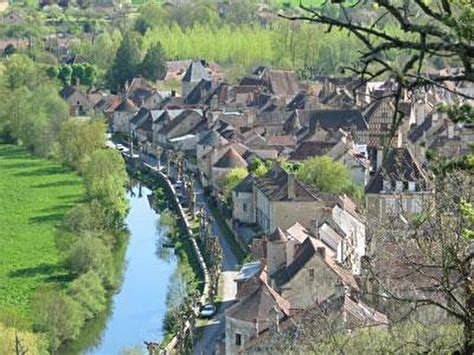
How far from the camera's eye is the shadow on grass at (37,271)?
33.0 metres

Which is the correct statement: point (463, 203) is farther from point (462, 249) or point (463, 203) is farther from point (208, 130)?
point (208, 130)

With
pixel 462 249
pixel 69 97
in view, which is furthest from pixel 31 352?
pixel 69 97

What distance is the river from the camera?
89.2 ft

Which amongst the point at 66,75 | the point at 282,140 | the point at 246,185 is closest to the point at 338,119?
the point at 282,140

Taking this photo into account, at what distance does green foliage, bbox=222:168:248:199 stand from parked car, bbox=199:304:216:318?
12720mm

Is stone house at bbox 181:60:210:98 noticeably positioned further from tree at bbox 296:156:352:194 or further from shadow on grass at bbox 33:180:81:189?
tree at bbox 296:156:352:194

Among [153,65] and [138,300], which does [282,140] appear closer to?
[138,300]

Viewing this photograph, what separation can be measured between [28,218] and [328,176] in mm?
12168

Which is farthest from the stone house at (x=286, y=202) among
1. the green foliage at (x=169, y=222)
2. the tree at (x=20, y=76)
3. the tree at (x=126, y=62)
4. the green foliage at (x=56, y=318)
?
the tree at (x=126, y=62)

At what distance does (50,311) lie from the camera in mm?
26859

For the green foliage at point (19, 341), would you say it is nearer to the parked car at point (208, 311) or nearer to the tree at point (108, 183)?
the parked car at point (208, 311)

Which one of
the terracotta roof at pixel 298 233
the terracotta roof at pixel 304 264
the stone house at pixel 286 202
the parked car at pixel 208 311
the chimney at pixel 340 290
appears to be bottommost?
the parked car at pixel 208 311

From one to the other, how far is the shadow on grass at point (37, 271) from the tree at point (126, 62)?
144 feet

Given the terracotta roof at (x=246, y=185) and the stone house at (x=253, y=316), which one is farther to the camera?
the terracotta roof at (x=246, y=185)
